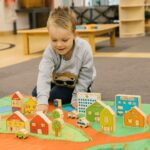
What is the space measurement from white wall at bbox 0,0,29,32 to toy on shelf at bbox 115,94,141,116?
440 cm

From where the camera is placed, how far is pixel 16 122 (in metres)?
1.23

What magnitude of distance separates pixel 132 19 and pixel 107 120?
3.92 m

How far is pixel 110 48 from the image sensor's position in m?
3.88

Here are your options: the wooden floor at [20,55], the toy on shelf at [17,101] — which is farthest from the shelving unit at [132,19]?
the toy on shelf at [17,101]

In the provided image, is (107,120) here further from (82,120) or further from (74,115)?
(74,115)

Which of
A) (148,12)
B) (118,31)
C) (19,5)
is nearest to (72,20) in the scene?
(118,31)

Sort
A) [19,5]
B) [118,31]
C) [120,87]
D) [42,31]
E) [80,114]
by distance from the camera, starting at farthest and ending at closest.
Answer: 1. [19,5]
2. [118,31]
3. [42,31]
4. [120,87]
5. [80,114]

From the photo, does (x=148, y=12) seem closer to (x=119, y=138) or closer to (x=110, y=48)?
(x=110, y=48)

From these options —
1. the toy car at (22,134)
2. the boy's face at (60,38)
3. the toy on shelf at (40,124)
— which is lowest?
the toy car at (22,134)

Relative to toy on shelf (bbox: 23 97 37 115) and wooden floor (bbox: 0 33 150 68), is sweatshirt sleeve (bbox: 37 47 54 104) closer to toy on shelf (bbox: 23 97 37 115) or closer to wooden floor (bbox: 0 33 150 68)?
toy on shelf (bbox: 23 97 37 115)

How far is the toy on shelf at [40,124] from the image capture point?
119cm

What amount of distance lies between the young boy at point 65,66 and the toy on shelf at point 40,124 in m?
0.20

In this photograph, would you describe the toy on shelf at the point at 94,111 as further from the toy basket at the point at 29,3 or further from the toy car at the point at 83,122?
the toy basket at the point at 29,3

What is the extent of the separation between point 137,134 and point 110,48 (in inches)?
107
